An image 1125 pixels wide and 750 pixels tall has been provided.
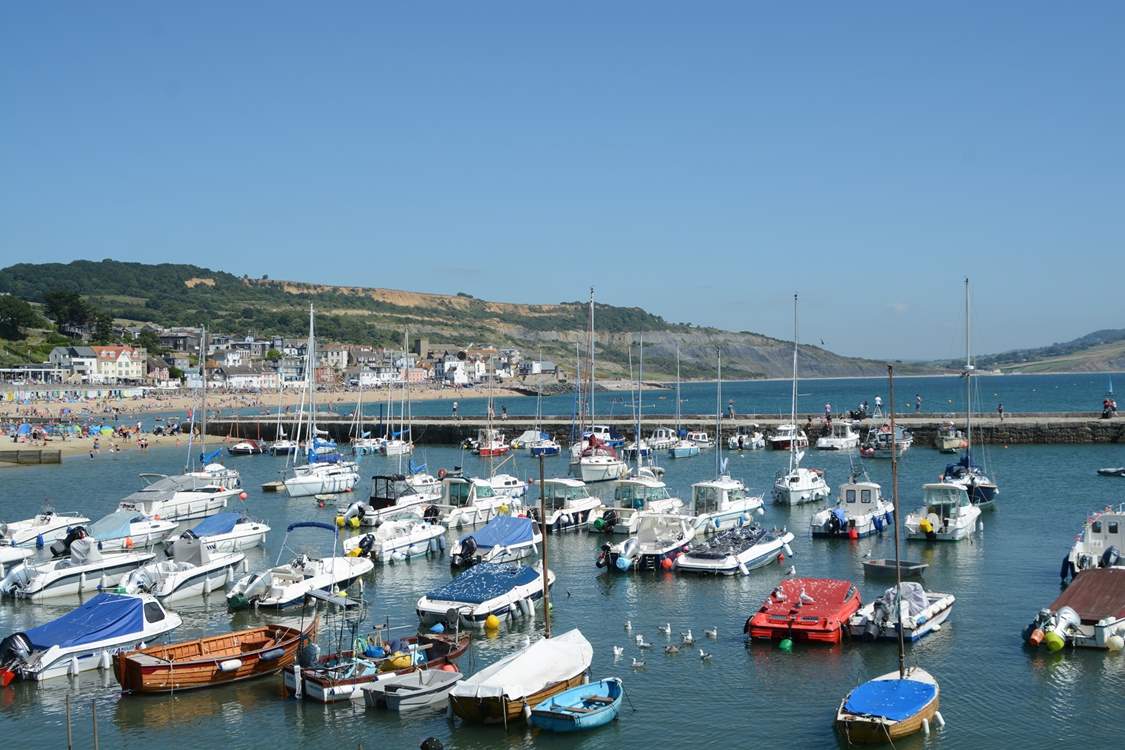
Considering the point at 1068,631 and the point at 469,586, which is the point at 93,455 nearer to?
the point at 469,586

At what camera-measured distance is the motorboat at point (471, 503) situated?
45.5m

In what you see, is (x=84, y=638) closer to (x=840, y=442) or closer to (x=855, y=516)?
(x=855, y=516)

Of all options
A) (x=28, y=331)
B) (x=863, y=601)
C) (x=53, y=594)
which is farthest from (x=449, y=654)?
(x=28, y=331)

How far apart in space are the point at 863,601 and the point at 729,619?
428 cm

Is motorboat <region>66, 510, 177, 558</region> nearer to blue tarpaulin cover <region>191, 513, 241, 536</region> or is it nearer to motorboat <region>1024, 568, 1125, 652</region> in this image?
blue tarpaulin cover <region>191, 513, 241, 536</region>

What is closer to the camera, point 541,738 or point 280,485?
point 541,738

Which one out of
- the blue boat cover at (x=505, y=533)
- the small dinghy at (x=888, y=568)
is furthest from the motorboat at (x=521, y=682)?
the small dinghy at (x=888, y=568)

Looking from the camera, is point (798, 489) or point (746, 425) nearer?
point (798, 489)

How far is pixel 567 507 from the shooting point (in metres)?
46.2

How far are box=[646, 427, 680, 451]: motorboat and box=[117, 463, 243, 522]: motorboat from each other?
36.9m

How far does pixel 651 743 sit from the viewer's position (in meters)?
21.1

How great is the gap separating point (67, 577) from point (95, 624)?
944 cm

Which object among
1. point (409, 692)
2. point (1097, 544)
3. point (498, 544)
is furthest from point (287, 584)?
point (1097, 544)

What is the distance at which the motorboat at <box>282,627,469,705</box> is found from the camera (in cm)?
2306
